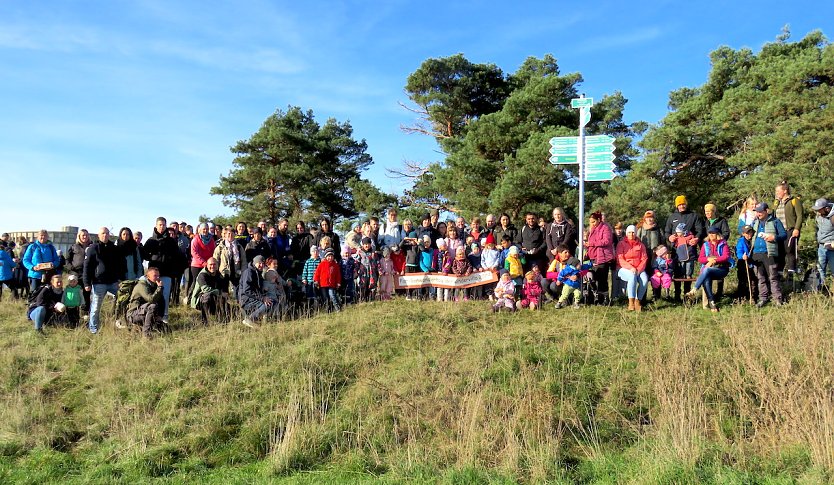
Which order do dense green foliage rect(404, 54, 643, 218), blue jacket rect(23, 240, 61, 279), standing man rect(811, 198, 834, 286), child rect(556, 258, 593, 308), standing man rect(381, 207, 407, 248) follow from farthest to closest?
1. dense green foliage rect(404, 54, 643, 218)
2. standing man rect(381, 207, 407, 248)
3. blue jacket rect(23, 240, 61, 279)
4. child rect(556, 258, 593, 308)
5. standing man rect(811, 198, 834, 286)

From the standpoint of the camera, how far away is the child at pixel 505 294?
946 cm

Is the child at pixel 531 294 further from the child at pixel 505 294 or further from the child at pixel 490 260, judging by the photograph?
the child at pixel 490 260

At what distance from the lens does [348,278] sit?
10.9m

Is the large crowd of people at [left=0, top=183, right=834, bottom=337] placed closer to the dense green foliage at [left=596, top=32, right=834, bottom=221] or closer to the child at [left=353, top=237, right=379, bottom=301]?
the child at [left=353, top=237, right=379, bottom=301]

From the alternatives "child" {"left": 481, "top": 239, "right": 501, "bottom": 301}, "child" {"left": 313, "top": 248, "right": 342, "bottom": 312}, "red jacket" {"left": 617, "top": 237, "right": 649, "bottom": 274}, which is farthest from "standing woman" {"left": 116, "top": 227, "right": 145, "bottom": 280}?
"red jacket" {"left": 617, "top": 237, "right": 649, "bottom": 274}

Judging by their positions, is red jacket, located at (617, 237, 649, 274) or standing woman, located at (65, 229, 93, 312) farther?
standing woman, located at (65, 229, 93, 312)

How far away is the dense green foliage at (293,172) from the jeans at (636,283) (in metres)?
17.2

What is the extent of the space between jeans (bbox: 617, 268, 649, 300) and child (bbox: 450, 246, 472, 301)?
2.83 metres

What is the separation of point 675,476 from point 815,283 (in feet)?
19.6

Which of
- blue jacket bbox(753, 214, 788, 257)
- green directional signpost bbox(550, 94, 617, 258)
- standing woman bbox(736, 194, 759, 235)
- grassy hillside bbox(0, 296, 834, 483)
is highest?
green directional signpost bbox(550, 94, 617, 258)

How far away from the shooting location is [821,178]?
14.0 meters

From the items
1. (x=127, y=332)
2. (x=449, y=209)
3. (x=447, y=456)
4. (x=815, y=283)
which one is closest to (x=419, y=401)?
(x=447, y=456)

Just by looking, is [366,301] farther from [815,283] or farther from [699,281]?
[815,283]

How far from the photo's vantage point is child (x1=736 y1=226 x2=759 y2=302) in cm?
896
